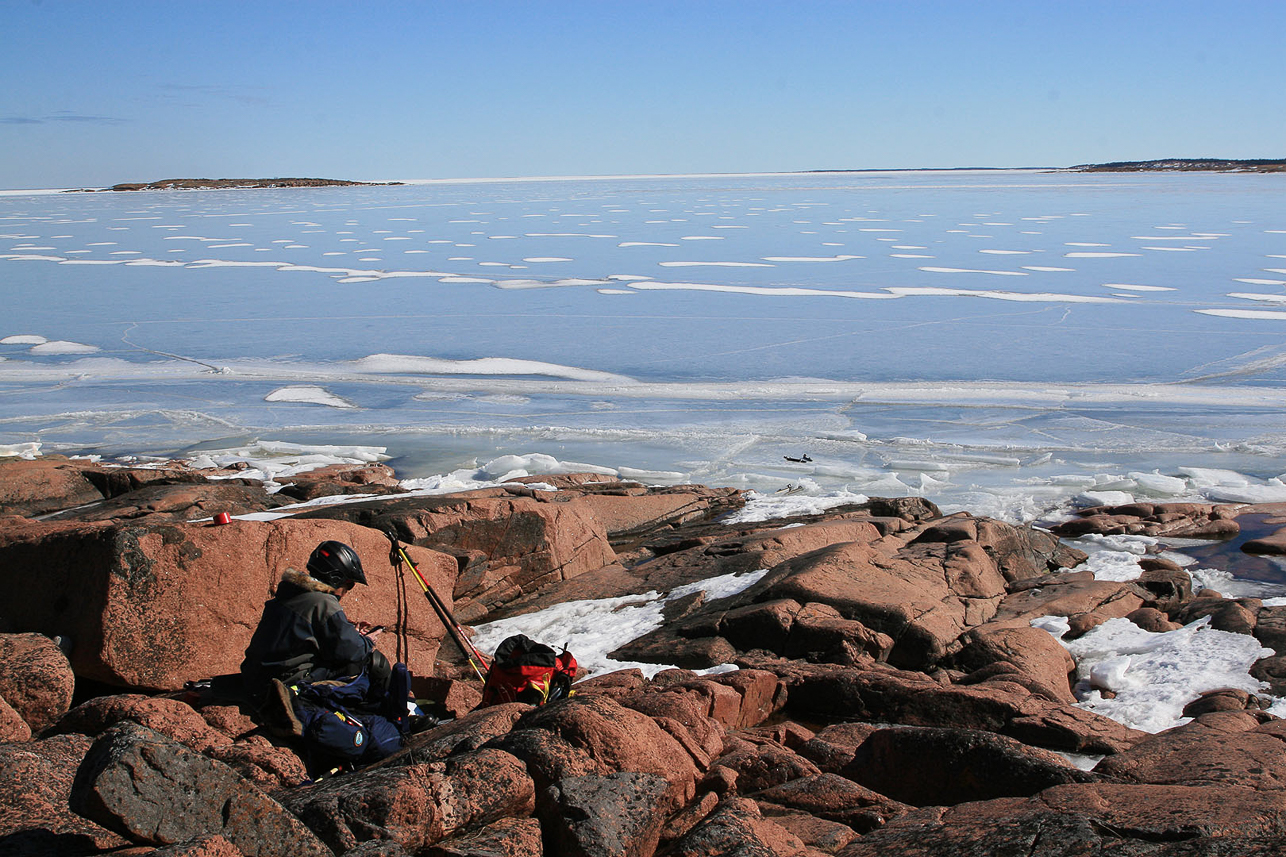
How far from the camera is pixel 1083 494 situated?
10594 millimetres

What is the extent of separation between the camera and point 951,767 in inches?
170

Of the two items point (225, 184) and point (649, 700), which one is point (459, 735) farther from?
point (225, 184)

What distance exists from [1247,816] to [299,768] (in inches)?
132

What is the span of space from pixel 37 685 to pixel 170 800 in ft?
6.97

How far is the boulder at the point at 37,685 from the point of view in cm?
462

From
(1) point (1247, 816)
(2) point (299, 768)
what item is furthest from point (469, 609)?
(1) point (1247, 816)

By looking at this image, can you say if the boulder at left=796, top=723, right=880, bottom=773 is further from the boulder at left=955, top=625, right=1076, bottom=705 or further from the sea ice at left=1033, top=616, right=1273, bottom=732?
the sea ice at left=1033, top=616, right=1273, bottom=732

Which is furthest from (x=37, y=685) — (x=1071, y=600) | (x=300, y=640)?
(x=1071, y=600)

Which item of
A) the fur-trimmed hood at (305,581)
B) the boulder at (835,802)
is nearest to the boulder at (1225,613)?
the boulder at (835,802)

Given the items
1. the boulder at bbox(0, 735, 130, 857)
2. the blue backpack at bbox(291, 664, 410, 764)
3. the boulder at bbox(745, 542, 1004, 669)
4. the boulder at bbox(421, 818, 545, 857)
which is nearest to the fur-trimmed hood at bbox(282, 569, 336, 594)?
the blue backpack at bbox(291, 664, 410, 764)

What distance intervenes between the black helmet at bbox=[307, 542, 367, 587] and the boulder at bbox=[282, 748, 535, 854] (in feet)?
2.93

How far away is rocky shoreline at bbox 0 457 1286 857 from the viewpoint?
3.26 meters

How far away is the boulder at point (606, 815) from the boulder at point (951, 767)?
3.93 feet

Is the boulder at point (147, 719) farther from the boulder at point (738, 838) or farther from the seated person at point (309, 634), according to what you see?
the boulder at point (738, 838)
